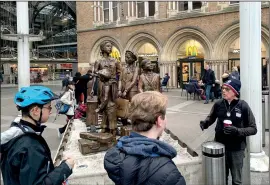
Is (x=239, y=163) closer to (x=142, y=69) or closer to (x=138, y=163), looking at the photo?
(x=138, y=163)

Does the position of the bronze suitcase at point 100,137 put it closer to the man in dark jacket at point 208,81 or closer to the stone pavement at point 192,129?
the stone pavement at point 192,129

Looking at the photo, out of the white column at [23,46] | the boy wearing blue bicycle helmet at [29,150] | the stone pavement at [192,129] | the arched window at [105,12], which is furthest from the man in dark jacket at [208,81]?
the arched window at [105,12]

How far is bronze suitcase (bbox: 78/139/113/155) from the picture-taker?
454 centimetres

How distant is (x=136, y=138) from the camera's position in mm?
1521

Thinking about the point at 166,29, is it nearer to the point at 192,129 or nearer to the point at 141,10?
the point at 141,10

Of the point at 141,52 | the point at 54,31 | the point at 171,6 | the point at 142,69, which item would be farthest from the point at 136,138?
the point at 54,31

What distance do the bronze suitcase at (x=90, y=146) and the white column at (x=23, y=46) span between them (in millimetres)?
1370

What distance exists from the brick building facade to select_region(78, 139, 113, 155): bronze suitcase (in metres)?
14.6

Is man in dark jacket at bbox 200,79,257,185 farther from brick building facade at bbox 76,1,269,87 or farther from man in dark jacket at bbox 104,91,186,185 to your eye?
brick building facade at bbox 76,1,269,87

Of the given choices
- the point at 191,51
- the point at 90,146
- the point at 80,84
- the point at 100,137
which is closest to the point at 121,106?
the point at 100,137

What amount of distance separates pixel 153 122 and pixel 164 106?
0.11 meters

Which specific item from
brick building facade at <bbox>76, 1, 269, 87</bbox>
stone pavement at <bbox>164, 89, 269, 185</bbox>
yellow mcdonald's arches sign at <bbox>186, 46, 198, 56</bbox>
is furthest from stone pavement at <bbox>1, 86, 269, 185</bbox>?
yellow mcdonald's arches sign at <bbox>186, 46, 198, 56</bbox>

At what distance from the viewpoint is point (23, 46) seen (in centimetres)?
378

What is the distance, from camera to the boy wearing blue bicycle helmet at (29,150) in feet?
5.19
